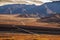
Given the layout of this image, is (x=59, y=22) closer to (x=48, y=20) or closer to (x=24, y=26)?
(x=48, y=20)

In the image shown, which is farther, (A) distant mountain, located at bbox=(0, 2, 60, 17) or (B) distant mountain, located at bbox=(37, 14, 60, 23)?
(A) distant mountain, located at bbox=(0, 2, 60, 17)

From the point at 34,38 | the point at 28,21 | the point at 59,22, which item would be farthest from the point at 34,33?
the point at 59,22

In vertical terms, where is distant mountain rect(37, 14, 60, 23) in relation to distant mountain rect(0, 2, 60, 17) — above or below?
below

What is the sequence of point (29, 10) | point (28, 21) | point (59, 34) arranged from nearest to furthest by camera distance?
1. point (59, 34)
2. point (28, 21)
3. point (29, 10)

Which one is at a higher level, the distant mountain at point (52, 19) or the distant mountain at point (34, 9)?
the distant mountain at point (34, 9)

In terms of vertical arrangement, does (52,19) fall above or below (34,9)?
below

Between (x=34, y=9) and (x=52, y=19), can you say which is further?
(x=34, y=9)

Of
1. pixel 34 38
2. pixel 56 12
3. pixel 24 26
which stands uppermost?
pixel 56 12

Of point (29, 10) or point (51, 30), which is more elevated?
point (29, 10)

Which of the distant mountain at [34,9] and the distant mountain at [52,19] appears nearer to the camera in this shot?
the distant mountain at [52,19]

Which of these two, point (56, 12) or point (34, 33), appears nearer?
point (34, 33)

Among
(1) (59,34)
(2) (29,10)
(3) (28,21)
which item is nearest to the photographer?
(1) (59,34)
